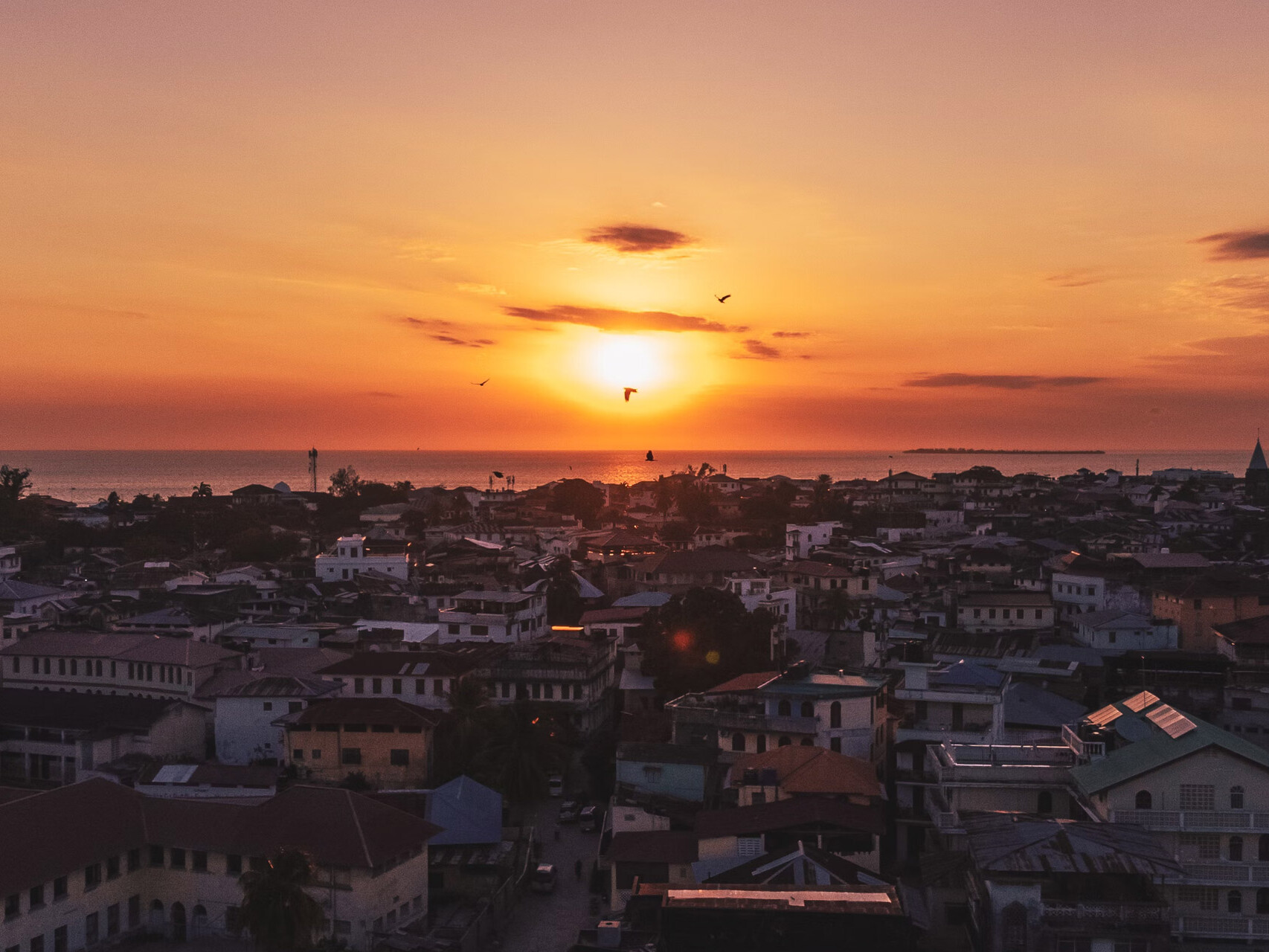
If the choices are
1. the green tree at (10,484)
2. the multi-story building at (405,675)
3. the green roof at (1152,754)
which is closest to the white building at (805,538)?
the multi-story building at (405,675)

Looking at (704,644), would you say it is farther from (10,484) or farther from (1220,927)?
(10,484)

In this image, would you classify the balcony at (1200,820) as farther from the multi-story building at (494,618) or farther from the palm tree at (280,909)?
the multi-story building at (494,618)

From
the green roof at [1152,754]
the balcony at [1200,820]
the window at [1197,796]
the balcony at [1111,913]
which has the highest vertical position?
the green roof at [1152,754]

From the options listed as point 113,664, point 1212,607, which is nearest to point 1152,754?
point 1212,607

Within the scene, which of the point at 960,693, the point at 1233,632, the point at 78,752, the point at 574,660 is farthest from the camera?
the point at 1233,632

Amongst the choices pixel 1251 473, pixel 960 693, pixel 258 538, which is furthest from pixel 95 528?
pixel 1251 473

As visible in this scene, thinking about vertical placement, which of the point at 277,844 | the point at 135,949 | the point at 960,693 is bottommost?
the point at 135,949

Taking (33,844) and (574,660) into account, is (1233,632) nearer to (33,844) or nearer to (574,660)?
(574,660)
